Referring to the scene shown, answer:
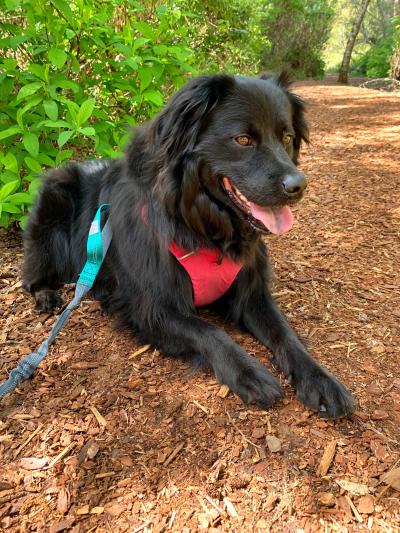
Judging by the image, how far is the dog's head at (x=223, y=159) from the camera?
7.18 ft

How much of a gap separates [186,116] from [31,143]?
1.25 m

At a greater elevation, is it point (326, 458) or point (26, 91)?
point (26, 91)

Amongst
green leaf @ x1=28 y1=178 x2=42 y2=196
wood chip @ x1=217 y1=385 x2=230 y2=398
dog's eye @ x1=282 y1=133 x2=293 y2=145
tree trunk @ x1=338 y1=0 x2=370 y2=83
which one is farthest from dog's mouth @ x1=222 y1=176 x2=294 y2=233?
→ tree trunk @ x1=338 y1=0 x2=370 y2=83

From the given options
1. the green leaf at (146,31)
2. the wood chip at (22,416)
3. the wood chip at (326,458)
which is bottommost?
the wood chip at (22,416)

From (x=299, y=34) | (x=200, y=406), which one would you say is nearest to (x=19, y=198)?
(x=200, y=406)

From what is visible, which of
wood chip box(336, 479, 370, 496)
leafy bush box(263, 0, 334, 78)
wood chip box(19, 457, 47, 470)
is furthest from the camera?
leafy bush box(263, 0, 334, 78)

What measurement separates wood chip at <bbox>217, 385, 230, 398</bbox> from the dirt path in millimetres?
18

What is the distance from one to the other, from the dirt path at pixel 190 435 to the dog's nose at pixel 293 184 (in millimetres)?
898

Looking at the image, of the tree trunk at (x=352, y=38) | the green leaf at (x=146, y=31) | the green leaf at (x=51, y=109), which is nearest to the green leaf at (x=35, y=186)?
the green leaf at (x=51, y=109)

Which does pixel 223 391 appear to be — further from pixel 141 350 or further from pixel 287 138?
pixel 287 138

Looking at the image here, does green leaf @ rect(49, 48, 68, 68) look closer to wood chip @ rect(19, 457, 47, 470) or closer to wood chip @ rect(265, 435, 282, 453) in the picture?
wood chip @ rect(19, 457, 47, 470)

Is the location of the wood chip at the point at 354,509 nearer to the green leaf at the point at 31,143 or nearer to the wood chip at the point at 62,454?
the wood chip at the point at 62,454

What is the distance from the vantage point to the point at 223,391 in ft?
7.23

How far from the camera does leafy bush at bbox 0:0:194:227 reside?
286 cm
